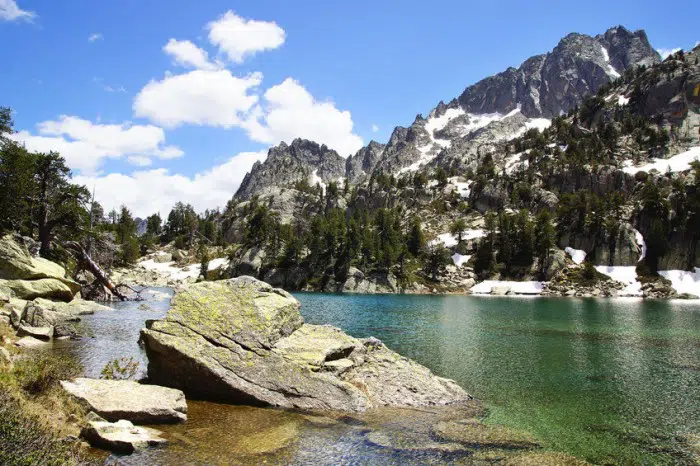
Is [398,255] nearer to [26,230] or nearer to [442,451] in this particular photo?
[26,230]

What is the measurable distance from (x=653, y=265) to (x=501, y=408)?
145537 millimetres

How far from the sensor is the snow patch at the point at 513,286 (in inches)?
5064

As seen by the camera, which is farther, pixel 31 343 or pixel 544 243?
pixel 544 243

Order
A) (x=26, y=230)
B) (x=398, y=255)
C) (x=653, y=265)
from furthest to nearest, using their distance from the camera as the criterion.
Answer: (x=398, y=255), (x=653, y=265), (x=26, y=230)

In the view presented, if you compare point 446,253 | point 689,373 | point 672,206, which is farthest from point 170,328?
point 672,206

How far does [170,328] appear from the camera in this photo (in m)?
18.1

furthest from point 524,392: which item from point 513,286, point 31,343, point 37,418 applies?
point 513,286

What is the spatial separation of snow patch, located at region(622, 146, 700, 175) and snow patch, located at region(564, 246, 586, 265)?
56.7 metres

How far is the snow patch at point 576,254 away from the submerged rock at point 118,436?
153 meters

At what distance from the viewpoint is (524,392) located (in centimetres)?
2266

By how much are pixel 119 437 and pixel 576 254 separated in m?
158

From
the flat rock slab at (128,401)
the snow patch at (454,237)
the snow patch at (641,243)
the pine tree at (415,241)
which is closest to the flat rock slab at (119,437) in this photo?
the flat rock slab at (128,401)

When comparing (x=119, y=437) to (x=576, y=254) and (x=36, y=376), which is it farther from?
(x=576, y=254)

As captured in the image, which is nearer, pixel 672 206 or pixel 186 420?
pixel 186 420
